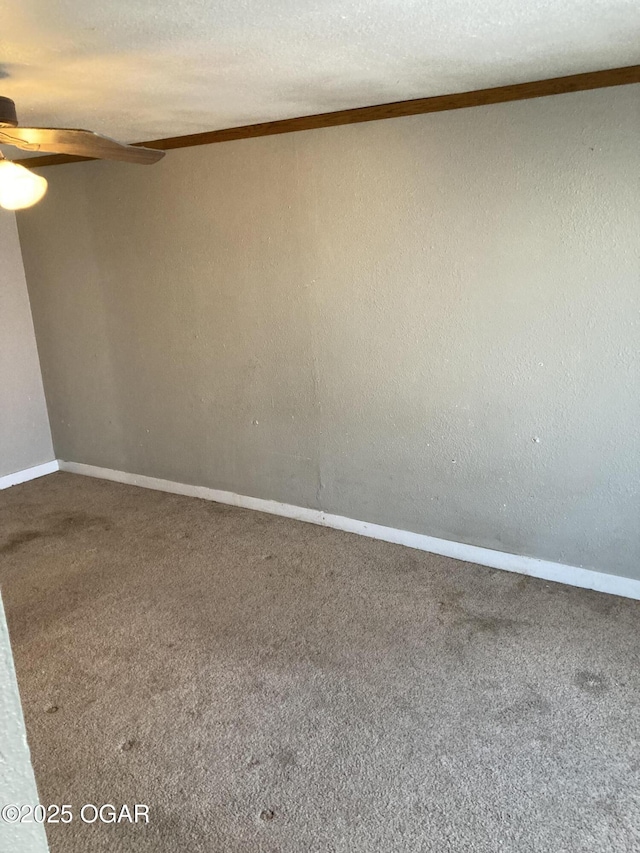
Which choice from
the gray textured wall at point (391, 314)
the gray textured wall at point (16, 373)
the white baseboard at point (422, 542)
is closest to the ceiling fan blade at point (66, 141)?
the gray textured wall at point (391, 314)

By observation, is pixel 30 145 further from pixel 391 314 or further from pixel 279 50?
pixel 391 314

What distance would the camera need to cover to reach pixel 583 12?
1.80m

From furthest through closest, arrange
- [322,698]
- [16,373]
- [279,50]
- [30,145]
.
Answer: [16,373] → [322,698] → [30,145] → [279,50]

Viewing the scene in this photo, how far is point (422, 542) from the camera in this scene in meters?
3.53

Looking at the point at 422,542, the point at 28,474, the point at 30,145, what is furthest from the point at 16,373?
the point at 422,542

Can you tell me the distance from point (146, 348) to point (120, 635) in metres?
2.01

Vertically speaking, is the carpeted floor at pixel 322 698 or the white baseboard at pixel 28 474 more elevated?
the white baseboard at pixel 28 474

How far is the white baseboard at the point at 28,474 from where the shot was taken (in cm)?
476

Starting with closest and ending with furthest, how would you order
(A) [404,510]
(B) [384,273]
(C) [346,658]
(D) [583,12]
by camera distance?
(D) [583,12] → (C) [346,658] → (B) [384,273] → (A) [404,510]

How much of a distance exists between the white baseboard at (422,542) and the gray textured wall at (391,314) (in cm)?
5

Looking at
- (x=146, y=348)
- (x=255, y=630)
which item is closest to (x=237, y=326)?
(x=146, y=348)

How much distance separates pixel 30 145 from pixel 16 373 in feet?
9.18

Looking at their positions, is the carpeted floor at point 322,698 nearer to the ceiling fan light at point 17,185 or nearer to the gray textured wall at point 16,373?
the gray textured wall at point 16,373

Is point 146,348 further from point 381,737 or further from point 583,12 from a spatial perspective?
point 583,12
